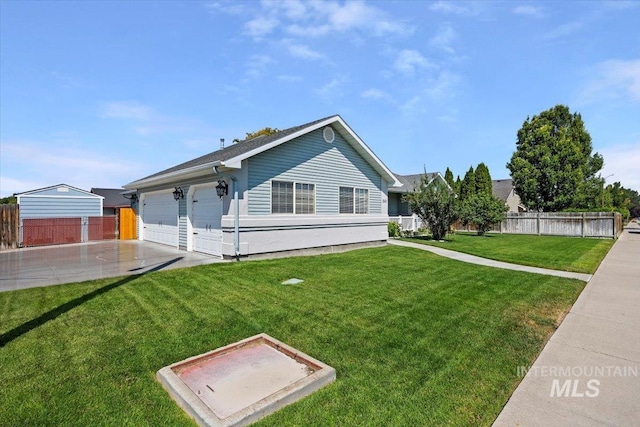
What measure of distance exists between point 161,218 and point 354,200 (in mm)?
9025

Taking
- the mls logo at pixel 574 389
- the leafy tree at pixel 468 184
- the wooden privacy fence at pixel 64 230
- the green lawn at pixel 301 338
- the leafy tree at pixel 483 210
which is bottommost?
the mls logo at pixel 574 389

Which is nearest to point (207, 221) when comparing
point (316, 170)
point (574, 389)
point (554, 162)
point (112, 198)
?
point (316, 170)

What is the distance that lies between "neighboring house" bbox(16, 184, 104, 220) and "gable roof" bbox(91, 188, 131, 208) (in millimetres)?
3947

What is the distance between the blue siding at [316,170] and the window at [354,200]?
237mm

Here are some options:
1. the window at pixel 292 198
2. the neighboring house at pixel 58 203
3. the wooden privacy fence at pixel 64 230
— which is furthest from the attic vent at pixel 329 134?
the neighboring house at pixel 58 203

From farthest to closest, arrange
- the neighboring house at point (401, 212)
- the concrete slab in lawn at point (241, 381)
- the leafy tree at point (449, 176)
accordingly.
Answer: the leafy tree at point (449, 176) → the neighboring house at point (401, 212) → the concrete slab in lawn at point (241, 381)

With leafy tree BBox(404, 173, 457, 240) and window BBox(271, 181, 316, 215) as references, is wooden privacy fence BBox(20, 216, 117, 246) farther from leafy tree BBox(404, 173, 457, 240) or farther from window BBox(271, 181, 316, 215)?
leafy tree BBox(404, 173, 457, 240)

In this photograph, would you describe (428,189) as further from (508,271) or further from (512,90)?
(508,271)

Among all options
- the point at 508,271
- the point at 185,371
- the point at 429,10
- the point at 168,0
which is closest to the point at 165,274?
the point at 185,371

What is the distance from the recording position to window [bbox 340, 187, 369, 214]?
13.2m

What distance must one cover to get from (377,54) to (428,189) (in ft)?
22.5

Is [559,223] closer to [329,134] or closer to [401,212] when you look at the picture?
[401,212]

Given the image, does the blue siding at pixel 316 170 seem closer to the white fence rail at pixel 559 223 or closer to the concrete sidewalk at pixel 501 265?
the concrete sidewalk at pixel 501 265

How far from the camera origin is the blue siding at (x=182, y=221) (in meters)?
12.1
